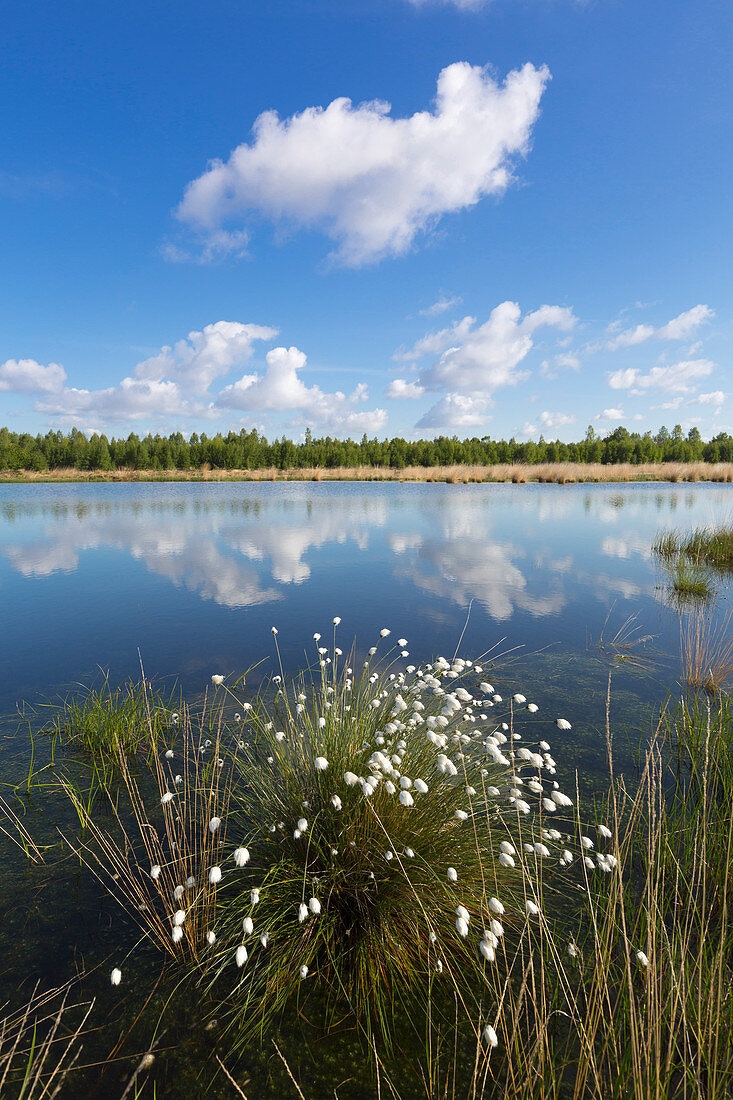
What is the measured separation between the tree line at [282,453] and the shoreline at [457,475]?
13.8ft

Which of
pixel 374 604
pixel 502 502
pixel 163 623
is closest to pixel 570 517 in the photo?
pixel 502 502

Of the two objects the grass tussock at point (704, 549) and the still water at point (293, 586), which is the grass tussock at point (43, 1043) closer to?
the still water at point (293, 586)

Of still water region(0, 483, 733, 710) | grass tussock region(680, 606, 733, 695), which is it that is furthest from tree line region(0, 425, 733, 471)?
grass tussock region(680, 606, 733, 695)

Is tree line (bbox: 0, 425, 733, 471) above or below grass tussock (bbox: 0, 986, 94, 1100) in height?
above

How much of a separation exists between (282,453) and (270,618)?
5395 centimetres

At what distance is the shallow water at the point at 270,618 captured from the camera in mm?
2594

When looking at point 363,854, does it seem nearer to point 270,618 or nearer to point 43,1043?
point 43,1043

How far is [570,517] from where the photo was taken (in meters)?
19.6

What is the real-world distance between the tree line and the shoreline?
419 centimetres

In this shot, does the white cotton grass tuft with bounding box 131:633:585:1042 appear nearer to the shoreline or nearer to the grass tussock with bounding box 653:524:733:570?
the grass tussock with bounding box 653:524:733:570

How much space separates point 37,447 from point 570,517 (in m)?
71.4

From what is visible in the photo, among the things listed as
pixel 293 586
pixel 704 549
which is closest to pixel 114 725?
pixel 293 586

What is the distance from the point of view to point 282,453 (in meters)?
59.3

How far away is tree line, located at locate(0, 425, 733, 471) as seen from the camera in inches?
2352
